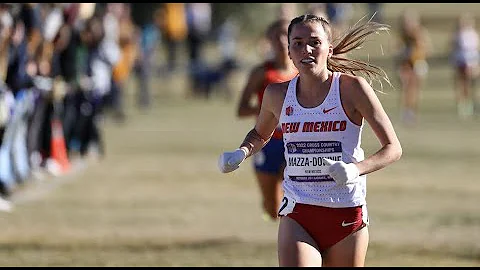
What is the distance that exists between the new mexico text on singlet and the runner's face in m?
0.18

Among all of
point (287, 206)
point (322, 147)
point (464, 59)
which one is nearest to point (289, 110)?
point (322, 147)

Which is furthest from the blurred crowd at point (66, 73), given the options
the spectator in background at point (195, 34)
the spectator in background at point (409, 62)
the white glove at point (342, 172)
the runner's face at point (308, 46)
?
the spectator in background at point (195, 34)

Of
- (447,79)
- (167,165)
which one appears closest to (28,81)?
(167,165)

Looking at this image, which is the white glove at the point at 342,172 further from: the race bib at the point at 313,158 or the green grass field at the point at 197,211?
the green grass field at the point at 197,211

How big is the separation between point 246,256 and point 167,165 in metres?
8.83

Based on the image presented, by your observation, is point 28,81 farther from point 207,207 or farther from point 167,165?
point 167,165

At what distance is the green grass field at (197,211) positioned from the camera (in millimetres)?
11789

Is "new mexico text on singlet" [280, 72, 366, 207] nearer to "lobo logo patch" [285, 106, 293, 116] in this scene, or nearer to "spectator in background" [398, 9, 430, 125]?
"lobo logo patch" [285, 106, 293, 116]

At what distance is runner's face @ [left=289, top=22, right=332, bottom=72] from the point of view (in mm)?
7012

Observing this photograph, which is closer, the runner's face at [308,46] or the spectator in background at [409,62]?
the runner's face at [308,46]

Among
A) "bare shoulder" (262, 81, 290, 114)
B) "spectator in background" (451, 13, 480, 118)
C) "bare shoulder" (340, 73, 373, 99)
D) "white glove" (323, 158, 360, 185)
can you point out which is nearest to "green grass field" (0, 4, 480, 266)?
"bare shoulder" (262, 81, 290, 114)

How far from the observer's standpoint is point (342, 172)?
6371 mm

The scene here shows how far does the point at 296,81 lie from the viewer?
729 cm

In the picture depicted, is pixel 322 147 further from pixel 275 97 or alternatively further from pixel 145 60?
pixel 145 60
